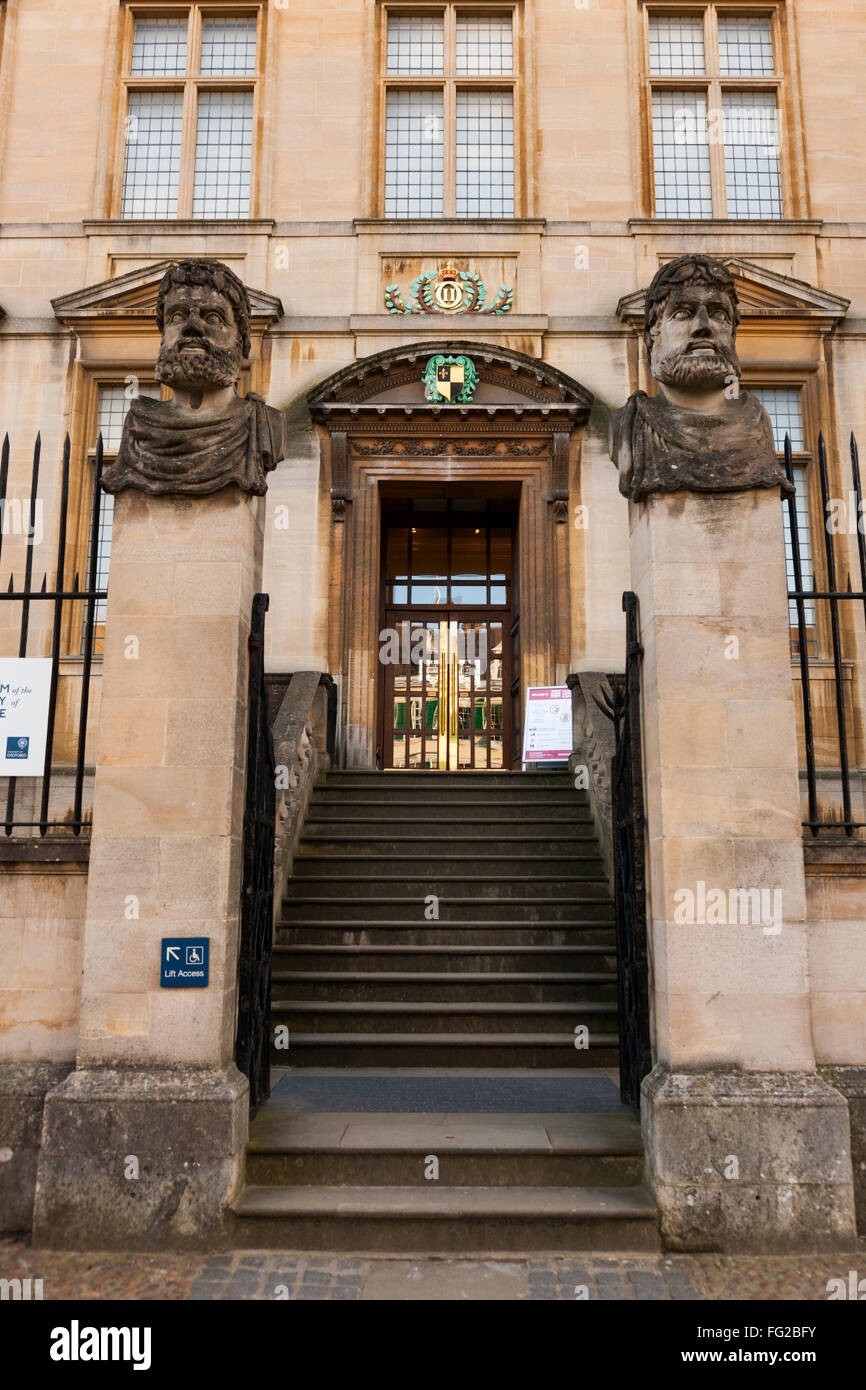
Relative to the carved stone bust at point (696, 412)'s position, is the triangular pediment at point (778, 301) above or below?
above

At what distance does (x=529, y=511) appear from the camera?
1307 cm

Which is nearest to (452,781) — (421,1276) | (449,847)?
(449,847)

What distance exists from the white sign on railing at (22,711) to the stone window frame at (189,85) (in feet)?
34.2

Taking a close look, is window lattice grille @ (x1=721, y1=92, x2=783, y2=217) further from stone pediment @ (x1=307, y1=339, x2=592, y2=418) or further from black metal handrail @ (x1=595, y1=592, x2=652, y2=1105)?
black metal handrail @ (x1=595, y1=592, x2=652, y2=1105)

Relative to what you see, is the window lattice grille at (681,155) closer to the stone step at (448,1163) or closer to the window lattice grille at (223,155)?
the window lattice grille at (223,155)

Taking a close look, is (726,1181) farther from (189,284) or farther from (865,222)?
(865,222)

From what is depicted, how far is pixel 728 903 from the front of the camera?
15.9 ft

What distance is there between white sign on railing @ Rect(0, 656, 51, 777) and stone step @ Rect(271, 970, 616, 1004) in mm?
2599

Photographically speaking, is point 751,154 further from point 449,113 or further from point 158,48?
point 158,48

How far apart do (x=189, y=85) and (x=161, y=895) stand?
13948 millimetres

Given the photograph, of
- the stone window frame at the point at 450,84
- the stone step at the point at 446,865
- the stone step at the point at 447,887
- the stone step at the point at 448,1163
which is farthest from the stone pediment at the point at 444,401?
the stone step at the point at 448,1163

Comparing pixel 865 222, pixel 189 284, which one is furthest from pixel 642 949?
pixel 865 222

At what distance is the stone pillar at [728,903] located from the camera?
4.52m

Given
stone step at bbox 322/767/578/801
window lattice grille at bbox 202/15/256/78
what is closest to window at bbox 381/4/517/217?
window lattice grille at bbox 202/15/256/78
